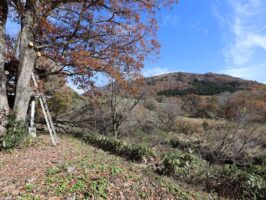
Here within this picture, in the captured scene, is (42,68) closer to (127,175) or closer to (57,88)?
(57,88)

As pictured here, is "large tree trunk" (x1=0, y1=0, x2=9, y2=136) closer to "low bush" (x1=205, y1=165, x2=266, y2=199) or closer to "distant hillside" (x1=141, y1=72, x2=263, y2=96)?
"low bush" (x1=205, y1=165, x2=266, y2=199)

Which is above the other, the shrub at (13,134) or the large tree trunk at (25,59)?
the large tree trunk at (25,59)

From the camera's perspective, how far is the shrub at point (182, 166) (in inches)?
233

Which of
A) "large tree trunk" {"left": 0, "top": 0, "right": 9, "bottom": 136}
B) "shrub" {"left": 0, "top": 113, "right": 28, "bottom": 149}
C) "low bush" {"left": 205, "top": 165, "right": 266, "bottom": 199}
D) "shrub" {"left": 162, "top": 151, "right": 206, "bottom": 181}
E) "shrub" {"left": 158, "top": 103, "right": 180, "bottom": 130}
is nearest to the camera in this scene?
"low bush" {"left": 205, "top": 165, "right": 266, "bottom": 199}

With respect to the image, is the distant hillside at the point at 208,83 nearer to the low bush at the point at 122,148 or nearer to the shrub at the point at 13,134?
the low bush at the point at 122,148

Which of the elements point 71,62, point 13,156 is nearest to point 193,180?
point 13,156

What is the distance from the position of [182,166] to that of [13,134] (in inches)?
212

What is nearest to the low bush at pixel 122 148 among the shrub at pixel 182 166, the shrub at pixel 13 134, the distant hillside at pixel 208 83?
the shrub at pixel 182 166

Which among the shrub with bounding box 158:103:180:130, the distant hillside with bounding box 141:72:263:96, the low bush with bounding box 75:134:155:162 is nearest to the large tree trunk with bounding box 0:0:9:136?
the low bush with bounding box 75:134:155:162

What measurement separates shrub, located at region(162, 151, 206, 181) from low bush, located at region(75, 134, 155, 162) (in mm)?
1350

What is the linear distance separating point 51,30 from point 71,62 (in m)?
1.41

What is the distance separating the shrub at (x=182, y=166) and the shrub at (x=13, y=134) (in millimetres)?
4775

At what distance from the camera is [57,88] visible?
40.7 feet

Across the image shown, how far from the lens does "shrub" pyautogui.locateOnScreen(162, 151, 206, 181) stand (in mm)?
5918
